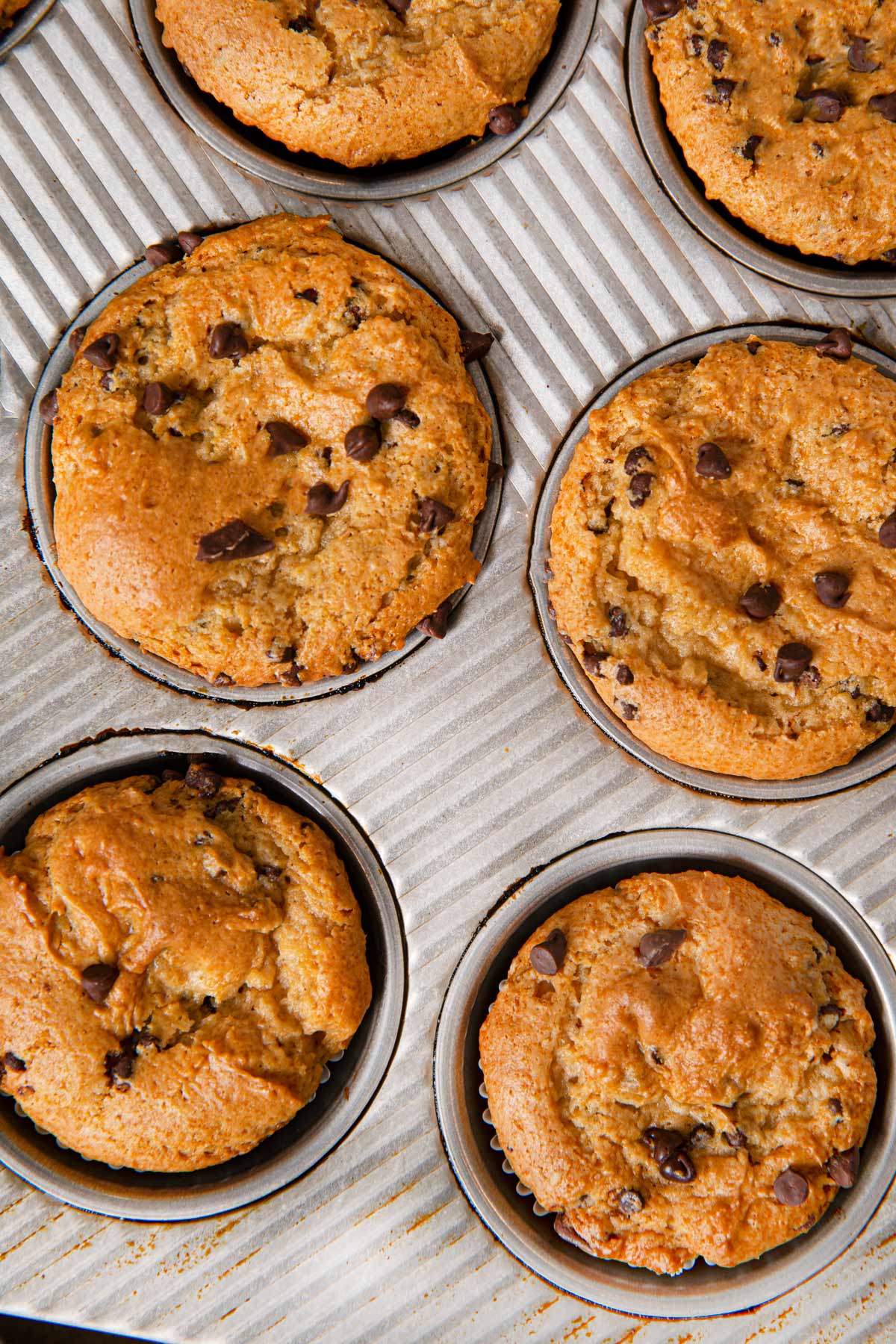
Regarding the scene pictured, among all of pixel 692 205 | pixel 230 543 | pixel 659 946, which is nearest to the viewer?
pixel 230 543

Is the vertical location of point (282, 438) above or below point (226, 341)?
below

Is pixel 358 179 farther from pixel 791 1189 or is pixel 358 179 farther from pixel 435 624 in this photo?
pixel 791 1189

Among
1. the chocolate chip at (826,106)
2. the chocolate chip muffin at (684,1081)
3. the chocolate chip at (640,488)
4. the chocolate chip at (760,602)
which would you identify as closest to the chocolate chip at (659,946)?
the chocolate chip muffin at (684,1081)

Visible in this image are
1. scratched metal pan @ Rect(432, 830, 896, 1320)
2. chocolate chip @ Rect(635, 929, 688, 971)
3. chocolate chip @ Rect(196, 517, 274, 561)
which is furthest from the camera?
scratched metal pan @ Rect(432, 830, 896, 1320)

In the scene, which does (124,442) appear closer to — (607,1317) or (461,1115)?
(461,1115)

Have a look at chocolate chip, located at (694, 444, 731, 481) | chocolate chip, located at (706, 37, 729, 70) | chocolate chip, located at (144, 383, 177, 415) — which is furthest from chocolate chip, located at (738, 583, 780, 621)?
chocolate chip, located at (144, 383, 177, 415)

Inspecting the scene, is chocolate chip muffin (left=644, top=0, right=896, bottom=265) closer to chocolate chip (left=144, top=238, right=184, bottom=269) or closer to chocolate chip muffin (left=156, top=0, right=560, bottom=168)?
chocolate chip muffin (left=156, top=0, right=560, bottom=168)

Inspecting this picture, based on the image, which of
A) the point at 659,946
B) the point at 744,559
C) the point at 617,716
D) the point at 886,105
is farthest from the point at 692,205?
the point at 659,946
